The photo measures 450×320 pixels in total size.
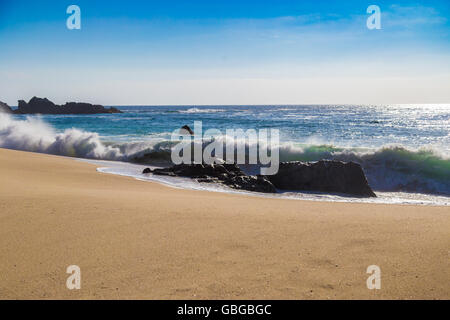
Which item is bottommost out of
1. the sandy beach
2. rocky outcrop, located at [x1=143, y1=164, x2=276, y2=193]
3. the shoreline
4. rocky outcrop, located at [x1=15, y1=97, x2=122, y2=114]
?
the shoreline

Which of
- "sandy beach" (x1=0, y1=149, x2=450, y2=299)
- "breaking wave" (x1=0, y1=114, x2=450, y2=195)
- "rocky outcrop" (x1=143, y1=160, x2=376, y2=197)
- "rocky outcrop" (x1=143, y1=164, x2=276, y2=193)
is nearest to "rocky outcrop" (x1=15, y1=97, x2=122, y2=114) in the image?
"breaking wave" (x1=0, y1=114, x2=450, y2=195)

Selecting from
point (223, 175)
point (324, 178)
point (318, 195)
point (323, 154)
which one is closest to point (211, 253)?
point (318, 195)

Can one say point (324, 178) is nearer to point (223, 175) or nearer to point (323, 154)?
point (223, 175)

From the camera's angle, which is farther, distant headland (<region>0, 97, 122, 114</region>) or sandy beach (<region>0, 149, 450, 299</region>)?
distant headland (<region>0, 97, 122, 114</region>)

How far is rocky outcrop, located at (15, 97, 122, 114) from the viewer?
90.1m

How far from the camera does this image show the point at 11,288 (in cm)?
254

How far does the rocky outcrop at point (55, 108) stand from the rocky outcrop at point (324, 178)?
282 ft

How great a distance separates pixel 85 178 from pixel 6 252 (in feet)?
21.7

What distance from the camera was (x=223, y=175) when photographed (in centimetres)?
1086

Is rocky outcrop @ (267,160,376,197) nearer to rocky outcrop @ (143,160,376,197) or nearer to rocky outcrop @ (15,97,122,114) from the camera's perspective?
rocky outcrop @ (143,160,376,197)

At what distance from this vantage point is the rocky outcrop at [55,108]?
90.1 m

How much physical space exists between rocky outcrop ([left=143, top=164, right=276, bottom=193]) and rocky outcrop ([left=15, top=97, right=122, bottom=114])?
84109 mm
